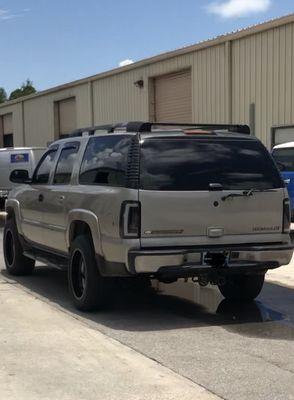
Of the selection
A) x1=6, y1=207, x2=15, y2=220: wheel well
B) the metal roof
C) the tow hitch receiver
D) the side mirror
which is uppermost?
the metal roof

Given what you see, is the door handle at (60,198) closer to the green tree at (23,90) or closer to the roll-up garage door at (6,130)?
the roll-up garage door at (6,130)

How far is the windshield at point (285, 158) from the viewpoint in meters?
14.2

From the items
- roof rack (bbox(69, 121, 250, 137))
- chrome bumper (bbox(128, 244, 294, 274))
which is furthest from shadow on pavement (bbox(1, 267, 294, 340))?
roof rack (bbox(69, 121, 250, 137))

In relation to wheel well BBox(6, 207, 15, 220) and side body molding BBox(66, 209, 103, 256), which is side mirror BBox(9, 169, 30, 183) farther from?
side body molding BBox(66, 209, 103, 256)

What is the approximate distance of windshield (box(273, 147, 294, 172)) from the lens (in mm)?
14166

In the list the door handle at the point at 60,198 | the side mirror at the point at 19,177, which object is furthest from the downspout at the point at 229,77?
the door handle at the point at 60,198

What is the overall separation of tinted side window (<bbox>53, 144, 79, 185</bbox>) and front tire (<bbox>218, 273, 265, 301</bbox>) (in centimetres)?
235

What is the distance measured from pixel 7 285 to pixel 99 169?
2.66m

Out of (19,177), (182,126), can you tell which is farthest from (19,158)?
(182,126)

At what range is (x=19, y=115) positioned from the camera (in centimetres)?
4169

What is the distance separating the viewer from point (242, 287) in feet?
26.2

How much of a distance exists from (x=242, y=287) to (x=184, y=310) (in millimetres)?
899

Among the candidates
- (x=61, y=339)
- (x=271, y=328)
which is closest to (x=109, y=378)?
(x=61, y=339)

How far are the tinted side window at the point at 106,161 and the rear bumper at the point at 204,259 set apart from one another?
82 cm
